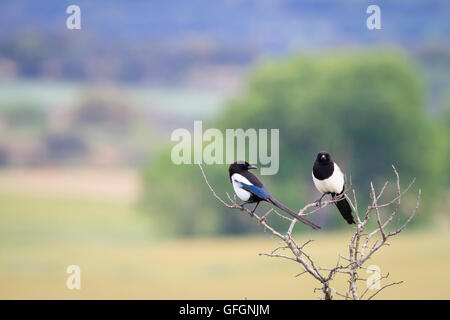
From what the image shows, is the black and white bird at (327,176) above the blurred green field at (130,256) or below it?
below

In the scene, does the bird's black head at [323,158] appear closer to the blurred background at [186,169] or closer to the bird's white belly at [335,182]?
the bird's white belly at [335,182]

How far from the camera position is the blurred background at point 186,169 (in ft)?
194

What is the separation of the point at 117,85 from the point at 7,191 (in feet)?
183

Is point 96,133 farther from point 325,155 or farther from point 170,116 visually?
point 325,155

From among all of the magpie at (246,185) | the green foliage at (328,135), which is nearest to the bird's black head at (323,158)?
the magpie at (246,185)

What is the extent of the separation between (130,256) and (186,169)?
9799 millimetres


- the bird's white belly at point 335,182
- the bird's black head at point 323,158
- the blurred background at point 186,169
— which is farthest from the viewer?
the blurred background at point 186,169

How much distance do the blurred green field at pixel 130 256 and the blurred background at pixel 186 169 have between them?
248 millimetres

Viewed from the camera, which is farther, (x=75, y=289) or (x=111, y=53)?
(x=111, y=53)

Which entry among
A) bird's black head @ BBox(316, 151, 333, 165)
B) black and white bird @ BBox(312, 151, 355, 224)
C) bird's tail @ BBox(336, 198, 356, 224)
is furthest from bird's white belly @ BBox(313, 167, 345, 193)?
bird's tail @ BBox(336, 198, 356, 224)

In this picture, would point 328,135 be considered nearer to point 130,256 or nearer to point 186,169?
point 186,169

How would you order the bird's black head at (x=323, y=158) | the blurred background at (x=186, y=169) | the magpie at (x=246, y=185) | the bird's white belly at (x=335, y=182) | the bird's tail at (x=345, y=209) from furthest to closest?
the blurred background at (x=186, y=169) → the bird's black head at (x=323, y=158) → the bird's white belly at (x=335, y=182) → the magpie at (x=246, y=185) → the bird's tail at (x=345, y=209)

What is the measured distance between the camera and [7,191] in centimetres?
10788
